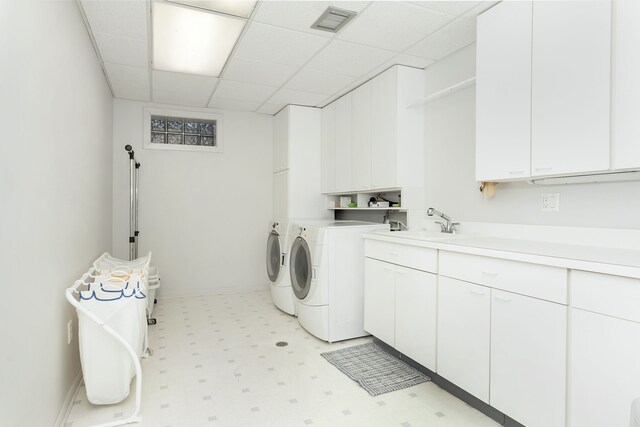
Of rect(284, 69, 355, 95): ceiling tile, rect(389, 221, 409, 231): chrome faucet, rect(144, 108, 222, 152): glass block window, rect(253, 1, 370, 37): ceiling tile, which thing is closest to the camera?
rect(253, 1, 370, 37): ceiling tile

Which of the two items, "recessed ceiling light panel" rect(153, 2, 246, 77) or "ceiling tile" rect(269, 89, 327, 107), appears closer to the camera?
"recessed ceiling light panel" rect(153, 2, 246, 77)

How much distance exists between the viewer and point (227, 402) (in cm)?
214

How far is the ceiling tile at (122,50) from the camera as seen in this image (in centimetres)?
273

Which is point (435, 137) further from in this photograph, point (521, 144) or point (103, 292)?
point (103, 292)

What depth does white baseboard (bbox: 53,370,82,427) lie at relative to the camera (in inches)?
74.1

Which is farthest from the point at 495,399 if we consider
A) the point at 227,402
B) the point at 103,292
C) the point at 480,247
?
the point at 103,292

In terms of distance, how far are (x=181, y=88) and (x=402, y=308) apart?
123 inches

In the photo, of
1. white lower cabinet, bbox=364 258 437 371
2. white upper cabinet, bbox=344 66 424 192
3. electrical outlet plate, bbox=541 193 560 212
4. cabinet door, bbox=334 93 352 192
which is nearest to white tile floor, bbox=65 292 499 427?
white lower cabinet, bbox=364 258 437 371

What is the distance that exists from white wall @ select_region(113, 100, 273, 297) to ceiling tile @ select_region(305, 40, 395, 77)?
6.24 feet

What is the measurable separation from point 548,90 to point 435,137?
120 cm

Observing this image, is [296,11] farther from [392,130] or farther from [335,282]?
[335,282]

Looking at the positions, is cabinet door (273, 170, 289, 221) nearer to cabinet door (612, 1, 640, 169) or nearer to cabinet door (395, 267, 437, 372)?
cabinet door (395, 267, 437, 372)

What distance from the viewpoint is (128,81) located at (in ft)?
12.0

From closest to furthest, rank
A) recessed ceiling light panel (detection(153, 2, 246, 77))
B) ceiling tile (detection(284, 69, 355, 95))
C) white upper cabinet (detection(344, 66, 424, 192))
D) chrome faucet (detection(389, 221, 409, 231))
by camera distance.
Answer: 1. recessed ceiling light panel (detection(153, 2, 246, 77))
2. white upper cabinet (detection(344, 66, 424, 192))
3. chrome faucet (detection(389, 221, 409, 231))
4. ceiling tile (detection(284, 69, 355, 95))
